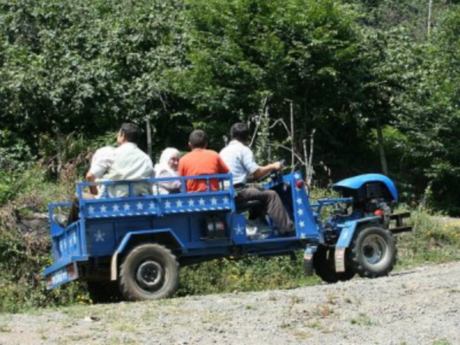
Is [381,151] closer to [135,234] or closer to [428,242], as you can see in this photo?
[428,242]

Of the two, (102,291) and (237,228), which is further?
(102,291)

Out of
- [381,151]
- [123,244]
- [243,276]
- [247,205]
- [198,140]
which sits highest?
[381,151]

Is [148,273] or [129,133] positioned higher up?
[129,133]

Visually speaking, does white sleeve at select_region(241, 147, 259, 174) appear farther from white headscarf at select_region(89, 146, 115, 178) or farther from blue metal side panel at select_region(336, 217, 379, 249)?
white headscarf at select_region(89, 146, 115, 178)

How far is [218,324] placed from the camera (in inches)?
361

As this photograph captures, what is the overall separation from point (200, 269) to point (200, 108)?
9491mm

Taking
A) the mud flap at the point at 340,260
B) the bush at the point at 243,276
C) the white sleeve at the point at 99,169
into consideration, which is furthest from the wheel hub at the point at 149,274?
the mud flap at the point at 340,260

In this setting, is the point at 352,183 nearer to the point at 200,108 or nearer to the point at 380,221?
the point at 380,221

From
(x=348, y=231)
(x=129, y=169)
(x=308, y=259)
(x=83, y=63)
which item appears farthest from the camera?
(x=83, y=63)

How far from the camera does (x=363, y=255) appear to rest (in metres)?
13.0

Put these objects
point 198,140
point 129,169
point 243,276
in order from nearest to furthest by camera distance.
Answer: point 129,169
point 198,140
point 243,276

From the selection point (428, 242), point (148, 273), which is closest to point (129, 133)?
point (148, 273)

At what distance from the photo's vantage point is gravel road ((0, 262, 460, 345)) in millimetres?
8727

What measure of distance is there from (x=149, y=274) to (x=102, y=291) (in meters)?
1.49
